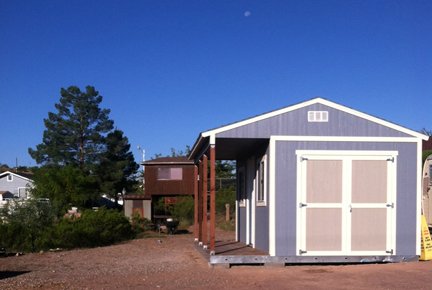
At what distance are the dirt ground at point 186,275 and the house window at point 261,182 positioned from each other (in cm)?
188

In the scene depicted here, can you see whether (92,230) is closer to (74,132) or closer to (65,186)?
(65,186)

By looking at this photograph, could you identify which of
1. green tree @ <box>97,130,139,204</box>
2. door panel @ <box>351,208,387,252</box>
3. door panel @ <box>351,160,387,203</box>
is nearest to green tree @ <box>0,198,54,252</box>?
door panel @ <box>351,208,387,252</box>

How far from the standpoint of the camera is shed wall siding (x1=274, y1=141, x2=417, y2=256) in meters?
11.8

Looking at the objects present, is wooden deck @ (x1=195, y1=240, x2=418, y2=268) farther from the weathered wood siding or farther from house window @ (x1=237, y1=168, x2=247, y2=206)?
the weathered wood siding

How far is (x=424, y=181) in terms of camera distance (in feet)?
49.9

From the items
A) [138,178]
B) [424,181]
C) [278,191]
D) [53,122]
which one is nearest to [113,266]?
[278,191]

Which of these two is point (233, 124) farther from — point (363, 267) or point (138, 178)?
point (138, 178)

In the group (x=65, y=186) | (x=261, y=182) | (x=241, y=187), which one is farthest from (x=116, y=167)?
(x=261, y=182)

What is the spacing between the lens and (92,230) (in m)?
17.9

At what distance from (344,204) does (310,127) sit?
1746 millimetres

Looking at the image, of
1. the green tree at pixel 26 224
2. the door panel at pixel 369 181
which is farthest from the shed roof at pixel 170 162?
the door panel at pixel 369 181

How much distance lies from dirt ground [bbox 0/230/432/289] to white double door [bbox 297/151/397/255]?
0.53 meters

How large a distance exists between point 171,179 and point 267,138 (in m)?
23.0

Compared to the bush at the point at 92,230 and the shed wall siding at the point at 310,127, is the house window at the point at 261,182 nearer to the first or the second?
the shed wall siding at the point at 310,127
